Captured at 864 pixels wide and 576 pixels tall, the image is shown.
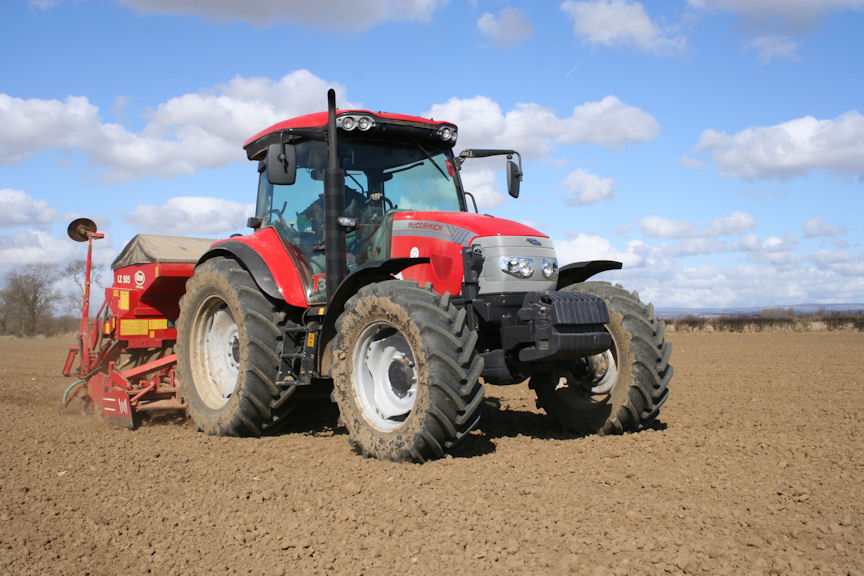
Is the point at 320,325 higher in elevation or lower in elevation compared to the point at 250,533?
higher

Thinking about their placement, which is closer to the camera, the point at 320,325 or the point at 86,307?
the point at 320,325

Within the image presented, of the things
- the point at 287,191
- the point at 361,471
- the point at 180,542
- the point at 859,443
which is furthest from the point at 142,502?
the point at 859,443

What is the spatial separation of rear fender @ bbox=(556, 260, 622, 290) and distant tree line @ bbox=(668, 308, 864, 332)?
2907cm

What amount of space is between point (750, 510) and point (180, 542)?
9.93ft

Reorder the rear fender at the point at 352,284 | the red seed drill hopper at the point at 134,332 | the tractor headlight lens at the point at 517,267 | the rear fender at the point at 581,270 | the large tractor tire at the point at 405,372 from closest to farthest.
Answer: the large tractor tire at the point at 405,372, the rear fender at the point at 352,284, the tractor headlight lens at the point at 517,267, the rear fender at the point at 581,270, the red seed drill hopper at the point at 134,332

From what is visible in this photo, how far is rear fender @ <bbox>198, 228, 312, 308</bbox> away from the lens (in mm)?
6406

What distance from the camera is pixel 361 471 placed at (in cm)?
513

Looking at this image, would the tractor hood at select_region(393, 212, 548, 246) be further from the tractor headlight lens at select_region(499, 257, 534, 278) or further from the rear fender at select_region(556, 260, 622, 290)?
the rear fender at select_region(556, 260, 622, 290)

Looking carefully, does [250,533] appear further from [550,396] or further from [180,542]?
[550,396]

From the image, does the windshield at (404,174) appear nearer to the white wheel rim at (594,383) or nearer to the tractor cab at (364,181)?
the tractor cab at (364,181)

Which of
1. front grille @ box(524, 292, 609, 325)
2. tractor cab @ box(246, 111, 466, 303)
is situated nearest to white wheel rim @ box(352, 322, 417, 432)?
tractor cab @ box(246, 111, 466, 303)

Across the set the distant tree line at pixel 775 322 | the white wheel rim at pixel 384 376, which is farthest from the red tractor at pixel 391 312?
the distant tree line at pixel 775 322

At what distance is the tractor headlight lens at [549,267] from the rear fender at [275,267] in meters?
2.02

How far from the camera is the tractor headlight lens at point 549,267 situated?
6.11m
